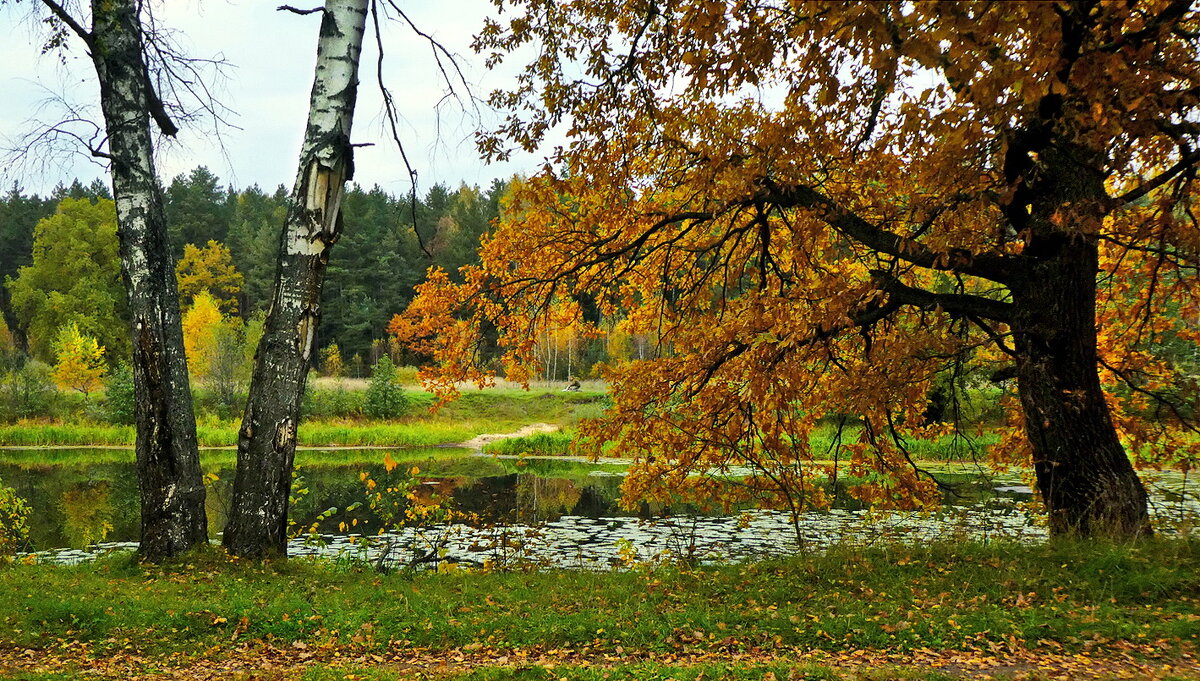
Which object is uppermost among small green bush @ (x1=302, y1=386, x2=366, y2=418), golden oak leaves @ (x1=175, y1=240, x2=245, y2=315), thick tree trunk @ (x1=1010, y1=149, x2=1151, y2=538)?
golden oak leaves @ (x1=175, y1=240, x2=245, y2=315)

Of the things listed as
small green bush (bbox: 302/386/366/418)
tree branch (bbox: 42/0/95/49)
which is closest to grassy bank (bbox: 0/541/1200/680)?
tree branch (bbox: 42/0/95/49)

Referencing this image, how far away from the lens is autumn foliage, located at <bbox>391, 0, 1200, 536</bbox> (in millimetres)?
5539

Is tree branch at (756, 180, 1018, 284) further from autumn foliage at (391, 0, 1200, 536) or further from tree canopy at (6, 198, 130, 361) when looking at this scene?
tree canopy at (6, 198, 130, 361)

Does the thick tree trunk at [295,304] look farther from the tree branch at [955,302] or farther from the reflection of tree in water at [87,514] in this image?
the reflection of tree in water at [87,514]

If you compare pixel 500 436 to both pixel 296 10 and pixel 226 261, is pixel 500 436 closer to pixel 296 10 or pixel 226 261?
pixel 296 10

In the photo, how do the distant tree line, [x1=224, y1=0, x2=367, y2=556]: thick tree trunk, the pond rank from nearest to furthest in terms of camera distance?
[x1=224, y1=0, x2=367, y2=556]: thick tree trunk, the pond, the distant tree line

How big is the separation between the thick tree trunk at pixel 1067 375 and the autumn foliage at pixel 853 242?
0.02m

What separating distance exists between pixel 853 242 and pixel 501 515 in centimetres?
776

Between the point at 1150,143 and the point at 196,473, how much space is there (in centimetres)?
879

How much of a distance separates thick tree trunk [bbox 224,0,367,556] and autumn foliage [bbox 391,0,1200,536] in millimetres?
1790

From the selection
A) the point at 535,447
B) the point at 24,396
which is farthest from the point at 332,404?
the point at 24,396

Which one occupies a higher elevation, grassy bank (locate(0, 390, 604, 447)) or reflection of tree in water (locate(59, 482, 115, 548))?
grassy bank (locate(0, 390, 604, 447))

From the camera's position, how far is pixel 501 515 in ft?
43.2

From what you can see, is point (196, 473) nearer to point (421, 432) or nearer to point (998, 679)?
point (998, 679)
